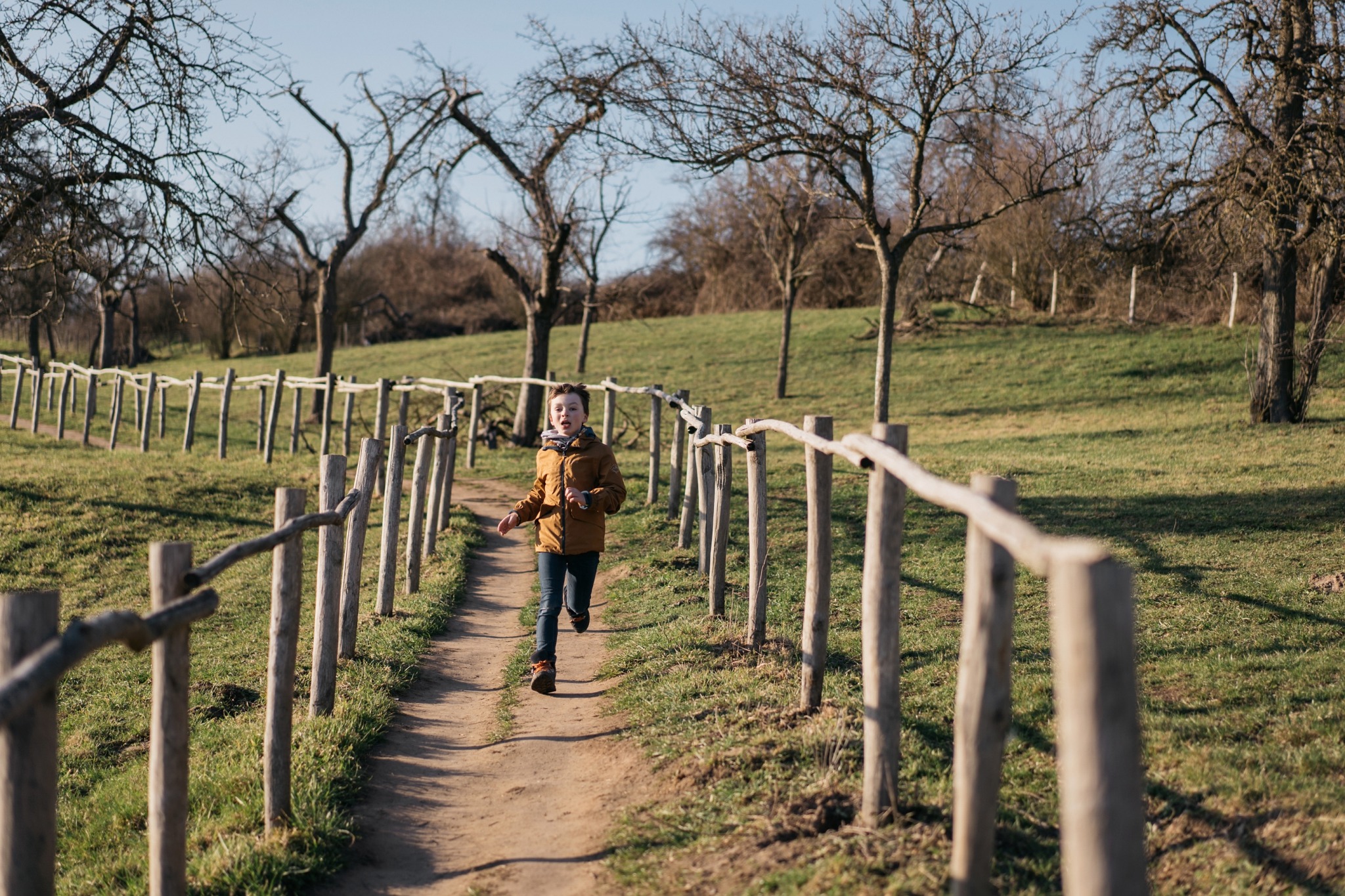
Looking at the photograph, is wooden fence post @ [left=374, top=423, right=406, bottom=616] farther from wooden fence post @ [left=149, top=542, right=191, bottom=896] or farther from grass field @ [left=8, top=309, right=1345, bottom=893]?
wooden fence post @ [left=149, top=542, right=191, bottom=896]

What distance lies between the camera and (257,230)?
41.1 ft

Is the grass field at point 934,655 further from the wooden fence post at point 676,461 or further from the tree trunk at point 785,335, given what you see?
the tree trunk at point 785,335

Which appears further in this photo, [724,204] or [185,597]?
[724,204]

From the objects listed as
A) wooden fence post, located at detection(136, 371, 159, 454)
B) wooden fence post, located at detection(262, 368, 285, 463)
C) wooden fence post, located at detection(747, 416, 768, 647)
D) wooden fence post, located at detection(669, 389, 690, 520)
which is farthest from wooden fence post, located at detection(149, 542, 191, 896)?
wooden fence post, located at detection(136, 371, 159, 454)

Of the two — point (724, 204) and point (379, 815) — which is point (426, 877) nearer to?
point (379, 815)

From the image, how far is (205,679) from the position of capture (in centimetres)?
709

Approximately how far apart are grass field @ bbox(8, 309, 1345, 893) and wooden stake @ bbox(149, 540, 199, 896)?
454 mm

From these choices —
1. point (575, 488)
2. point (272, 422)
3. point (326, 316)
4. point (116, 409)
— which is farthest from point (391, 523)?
point (326, 316)

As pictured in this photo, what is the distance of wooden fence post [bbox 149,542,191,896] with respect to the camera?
343 centimetres

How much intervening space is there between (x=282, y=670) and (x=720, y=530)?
12.4 feet

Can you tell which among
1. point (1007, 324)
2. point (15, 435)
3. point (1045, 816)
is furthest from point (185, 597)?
point (1007, 324)

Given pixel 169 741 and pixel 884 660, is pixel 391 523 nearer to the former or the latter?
pixel 169 741

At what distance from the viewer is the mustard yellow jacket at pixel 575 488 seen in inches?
247

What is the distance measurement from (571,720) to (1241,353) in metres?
22.8
